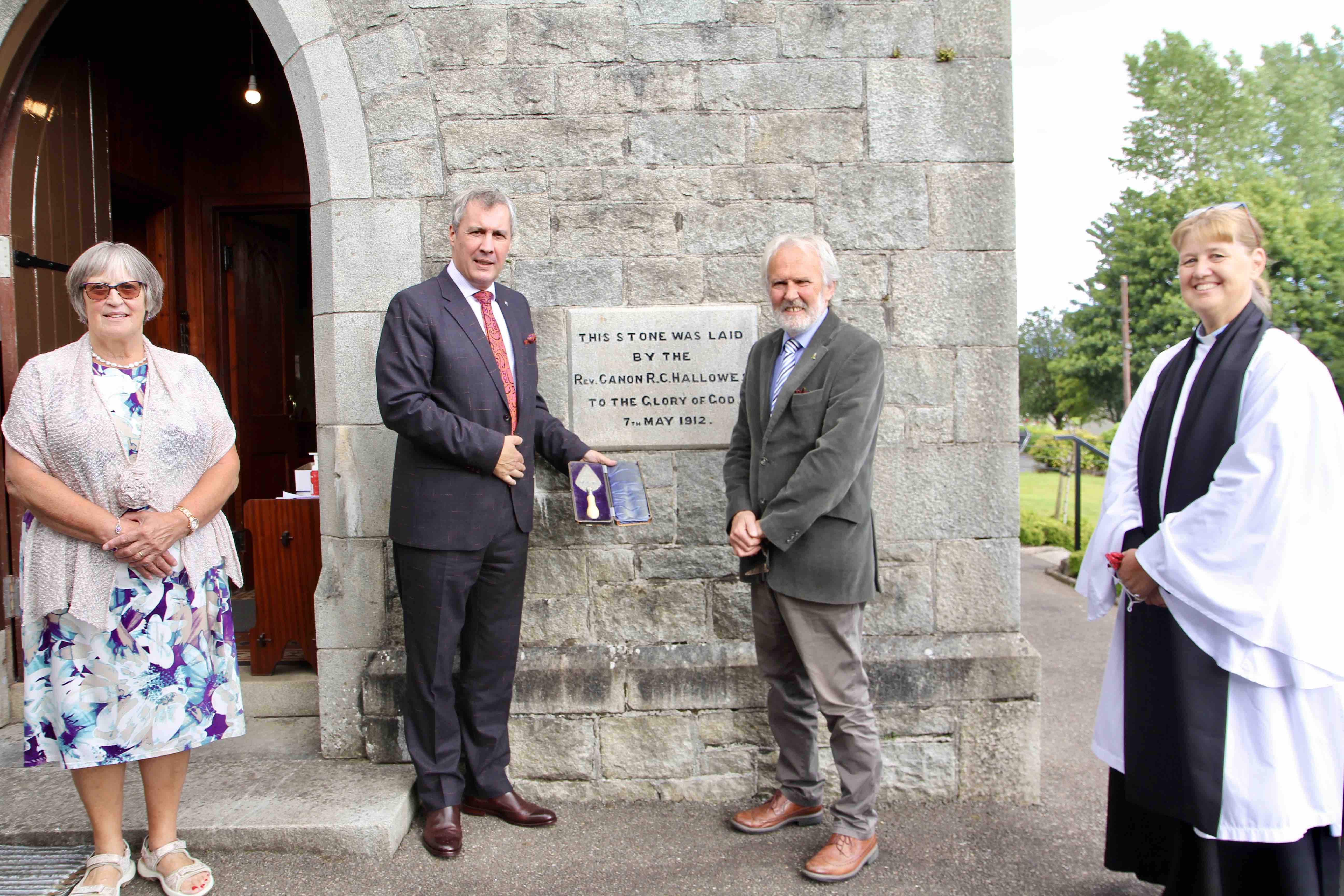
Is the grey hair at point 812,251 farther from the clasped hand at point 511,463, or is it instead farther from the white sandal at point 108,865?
the white sandal at point 108,865

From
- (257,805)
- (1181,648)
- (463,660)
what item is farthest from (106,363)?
(1181,648)

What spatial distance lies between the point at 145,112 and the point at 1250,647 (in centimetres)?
566

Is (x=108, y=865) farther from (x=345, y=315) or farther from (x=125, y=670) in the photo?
(x=345, y=315)

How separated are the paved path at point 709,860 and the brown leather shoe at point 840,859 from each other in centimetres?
4

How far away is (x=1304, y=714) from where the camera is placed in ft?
6.98

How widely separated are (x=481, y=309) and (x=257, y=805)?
72.3 inches

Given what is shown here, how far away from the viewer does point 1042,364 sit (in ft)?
204

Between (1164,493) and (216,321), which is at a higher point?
(216,321)

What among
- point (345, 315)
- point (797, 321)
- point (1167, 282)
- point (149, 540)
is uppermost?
point (1167, 282)

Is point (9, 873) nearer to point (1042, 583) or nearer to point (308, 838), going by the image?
point (308, 838)

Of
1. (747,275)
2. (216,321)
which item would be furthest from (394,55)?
(216,321)

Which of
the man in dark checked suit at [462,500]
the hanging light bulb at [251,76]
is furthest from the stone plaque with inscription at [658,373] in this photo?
the hanging light bulb at [251,76]

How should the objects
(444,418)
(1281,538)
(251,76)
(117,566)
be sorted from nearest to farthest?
1. (1281,538)
2. (117,566)
3. (444,418)
4. (251,76)

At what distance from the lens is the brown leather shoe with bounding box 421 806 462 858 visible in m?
2.83
